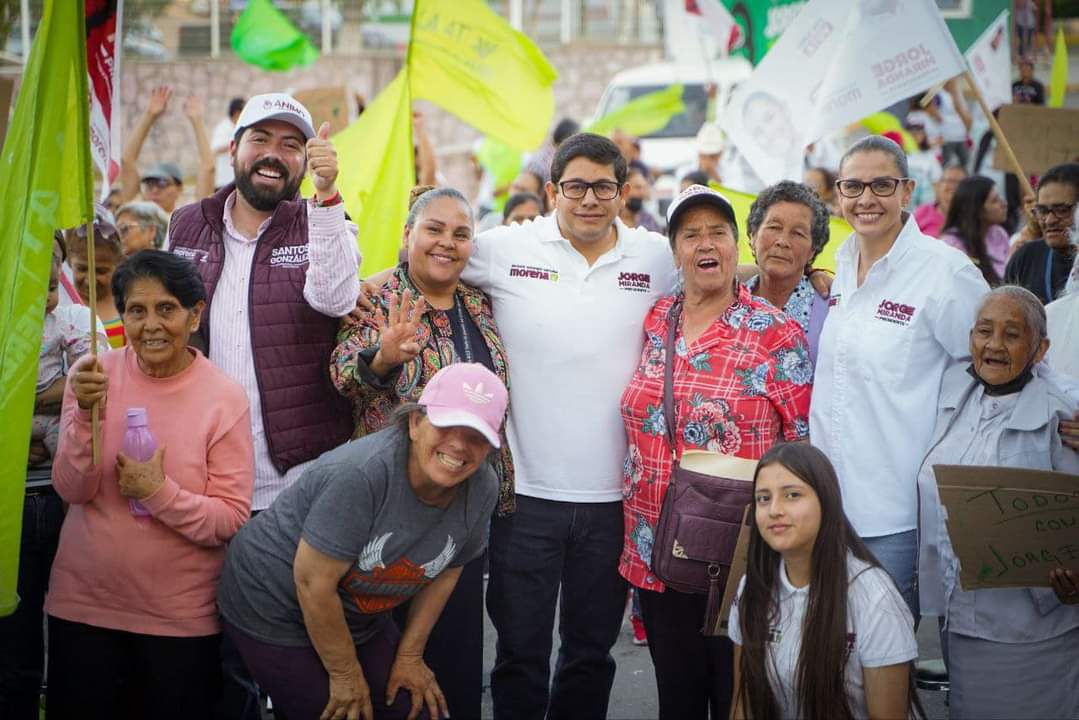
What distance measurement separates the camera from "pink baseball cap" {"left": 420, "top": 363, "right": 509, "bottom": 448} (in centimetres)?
338

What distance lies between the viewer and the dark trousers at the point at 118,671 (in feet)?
12.1

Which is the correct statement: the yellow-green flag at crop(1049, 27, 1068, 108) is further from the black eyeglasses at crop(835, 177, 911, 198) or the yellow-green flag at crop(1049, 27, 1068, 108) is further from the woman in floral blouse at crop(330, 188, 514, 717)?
the woman in floral blouse at crop(330, 188, 514, 717)

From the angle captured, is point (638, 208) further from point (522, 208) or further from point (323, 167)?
point (323, 167)

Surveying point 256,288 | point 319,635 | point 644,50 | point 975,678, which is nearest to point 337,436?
point 256,288

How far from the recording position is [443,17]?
21.1ft

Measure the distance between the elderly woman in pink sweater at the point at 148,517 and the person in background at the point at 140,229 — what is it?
2360mm

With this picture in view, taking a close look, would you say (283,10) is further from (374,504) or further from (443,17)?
(374,504)

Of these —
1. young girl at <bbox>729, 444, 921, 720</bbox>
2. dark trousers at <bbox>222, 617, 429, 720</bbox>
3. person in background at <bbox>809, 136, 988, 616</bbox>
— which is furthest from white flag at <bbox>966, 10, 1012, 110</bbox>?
dark trousers at <bbox>222, 617, 429, 720</bbox>

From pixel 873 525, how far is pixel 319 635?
181 centimetres

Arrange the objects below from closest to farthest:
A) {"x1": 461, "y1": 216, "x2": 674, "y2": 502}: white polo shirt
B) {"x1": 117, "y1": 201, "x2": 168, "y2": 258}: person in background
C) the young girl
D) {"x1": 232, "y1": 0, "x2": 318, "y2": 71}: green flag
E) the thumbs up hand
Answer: the young girl < the thumbs up hand < {"x1": 461, "y1": 216, "x2": 674, "y2": 502}: white polo shirt < {"x1": 117, "y1": 201, "x2": 168, "y2": 258}: person in background < {"x1": 232, "y1": 0, "x2": 318, "y2": 71}: green flag

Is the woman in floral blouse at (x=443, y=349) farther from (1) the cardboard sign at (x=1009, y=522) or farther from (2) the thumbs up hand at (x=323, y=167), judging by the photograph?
(1) the cardboard sign at (x=1009, y=522)

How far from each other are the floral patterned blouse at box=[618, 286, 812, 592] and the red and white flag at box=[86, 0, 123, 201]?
2.24 meters

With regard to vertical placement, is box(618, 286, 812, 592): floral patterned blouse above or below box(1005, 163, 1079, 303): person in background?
below

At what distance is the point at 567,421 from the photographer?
407 cm
